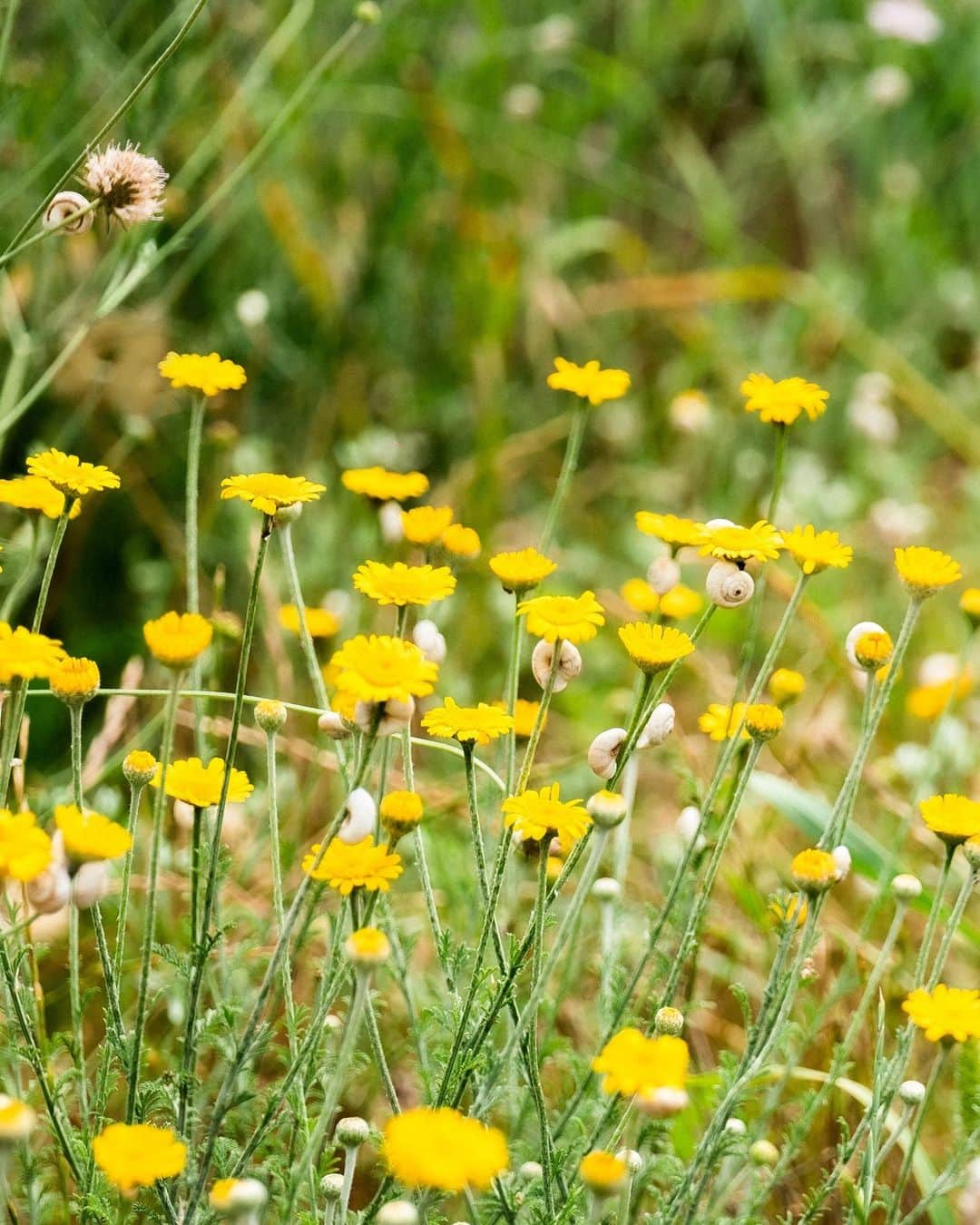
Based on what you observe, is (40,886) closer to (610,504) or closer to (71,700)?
(71,700)

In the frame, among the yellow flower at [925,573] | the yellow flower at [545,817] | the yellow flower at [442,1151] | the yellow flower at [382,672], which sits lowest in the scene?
the yellow flower at [442,1151]

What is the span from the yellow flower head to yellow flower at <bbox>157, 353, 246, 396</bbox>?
412 mm

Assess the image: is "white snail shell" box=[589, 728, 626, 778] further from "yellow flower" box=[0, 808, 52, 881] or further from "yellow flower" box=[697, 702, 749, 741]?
"yellow flower" box=[0, 808, 52, 881]

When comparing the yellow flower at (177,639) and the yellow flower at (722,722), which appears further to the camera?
the yellow flower at (722,722)

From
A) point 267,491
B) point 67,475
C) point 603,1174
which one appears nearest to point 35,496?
point 67,475

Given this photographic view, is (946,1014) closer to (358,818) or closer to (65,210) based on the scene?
(358,818)

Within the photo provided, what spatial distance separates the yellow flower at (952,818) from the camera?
71 cm

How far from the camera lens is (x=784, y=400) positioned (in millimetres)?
795

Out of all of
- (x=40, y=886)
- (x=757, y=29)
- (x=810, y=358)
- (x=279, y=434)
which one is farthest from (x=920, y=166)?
(x=40, y=886)

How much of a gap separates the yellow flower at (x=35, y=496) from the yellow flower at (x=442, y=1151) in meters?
0.38

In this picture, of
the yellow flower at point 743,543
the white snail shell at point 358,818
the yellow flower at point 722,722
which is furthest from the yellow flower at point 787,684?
the white snail shell at point 358,818

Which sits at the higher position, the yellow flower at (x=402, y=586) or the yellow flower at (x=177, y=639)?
the yellow flower at (x=177, y=639)

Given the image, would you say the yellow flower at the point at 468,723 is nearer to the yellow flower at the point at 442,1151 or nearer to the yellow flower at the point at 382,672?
the yellow flower at the point at 382,672

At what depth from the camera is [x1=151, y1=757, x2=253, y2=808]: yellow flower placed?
0.68 metres
